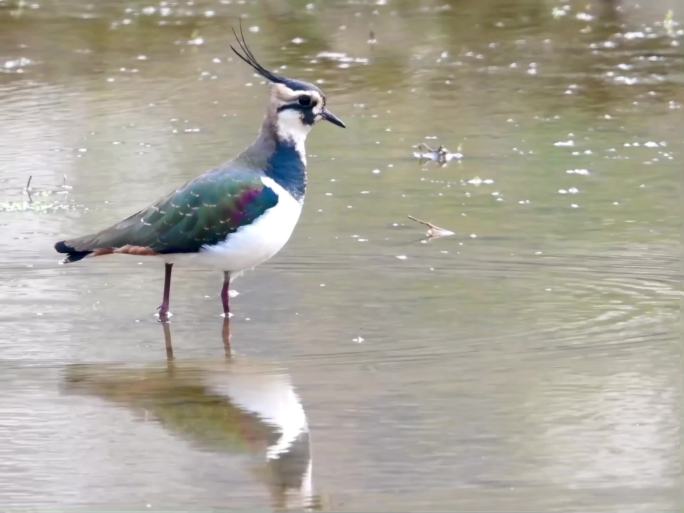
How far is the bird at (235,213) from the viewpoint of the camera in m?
7.75

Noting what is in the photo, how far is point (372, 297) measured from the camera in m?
8.06

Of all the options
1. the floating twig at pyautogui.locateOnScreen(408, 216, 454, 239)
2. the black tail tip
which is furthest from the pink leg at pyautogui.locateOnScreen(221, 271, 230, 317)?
the floating twig at pyautogui.locateOnScreen(408, 216, 454, 239)

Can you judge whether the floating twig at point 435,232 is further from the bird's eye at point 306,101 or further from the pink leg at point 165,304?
the pink leg at point 165,304

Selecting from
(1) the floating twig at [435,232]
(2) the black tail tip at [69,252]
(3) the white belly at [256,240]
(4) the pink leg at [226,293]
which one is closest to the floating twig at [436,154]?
(1) the floating twig at [435,232]

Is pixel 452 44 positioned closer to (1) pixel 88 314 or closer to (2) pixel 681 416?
(1) pixel 88 314

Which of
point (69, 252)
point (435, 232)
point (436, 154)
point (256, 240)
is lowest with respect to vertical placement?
point (436, 154)

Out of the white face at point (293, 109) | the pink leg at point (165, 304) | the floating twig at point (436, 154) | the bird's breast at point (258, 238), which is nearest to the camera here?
the bird's breast at point (258, 238)

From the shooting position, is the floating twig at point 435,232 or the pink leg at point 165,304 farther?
the floating twig at point 435,232

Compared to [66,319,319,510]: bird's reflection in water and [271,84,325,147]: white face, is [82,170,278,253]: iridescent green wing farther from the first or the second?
[66,319,319,510]: bird's reflection in water

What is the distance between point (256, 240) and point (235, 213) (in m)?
0.16

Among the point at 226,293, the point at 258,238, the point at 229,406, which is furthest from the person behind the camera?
the point at 226,293

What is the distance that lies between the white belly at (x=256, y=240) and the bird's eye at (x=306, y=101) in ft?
1.55

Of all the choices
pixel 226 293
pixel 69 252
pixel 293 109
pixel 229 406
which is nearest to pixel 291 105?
pixel 293 109

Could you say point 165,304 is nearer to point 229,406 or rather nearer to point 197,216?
point 197,216
